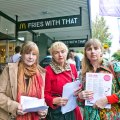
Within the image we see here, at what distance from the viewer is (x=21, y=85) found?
10.4 feet

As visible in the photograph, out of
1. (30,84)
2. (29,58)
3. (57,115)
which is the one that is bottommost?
(57,115)

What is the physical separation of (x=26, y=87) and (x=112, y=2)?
910cm

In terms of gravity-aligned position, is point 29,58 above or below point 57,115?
above

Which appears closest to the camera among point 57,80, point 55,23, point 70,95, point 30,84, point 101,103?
point 101,103

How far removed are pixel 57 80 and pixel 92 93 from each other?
674 mm

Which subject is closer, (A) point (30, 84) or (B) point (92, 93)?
(B) point (92, 93)

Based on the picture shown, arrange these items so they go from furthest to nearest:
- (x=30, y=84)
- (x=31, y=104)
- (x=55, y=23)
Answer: (x=55, y=23), (x=30, y=84), (x=31, y=104)

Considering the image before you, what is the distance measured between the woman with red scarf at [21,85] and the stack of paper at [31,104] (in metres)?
0.05

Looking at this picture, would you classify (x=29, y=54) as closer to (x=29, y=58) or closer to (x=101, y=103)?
(x=29, y=58)

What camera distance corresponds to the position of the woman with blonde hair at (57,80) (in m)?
3.55

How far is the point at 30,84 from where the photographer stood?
321 cm

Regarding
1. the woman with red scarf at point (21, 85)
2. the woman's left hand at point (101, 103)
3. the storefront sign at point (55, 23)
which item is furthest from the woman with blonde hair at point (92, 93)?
the storefront sign at point (55, 23)

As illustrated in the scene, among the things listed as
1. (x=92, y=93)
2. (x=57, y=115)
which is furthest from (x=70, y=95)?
(x=92, y=93)

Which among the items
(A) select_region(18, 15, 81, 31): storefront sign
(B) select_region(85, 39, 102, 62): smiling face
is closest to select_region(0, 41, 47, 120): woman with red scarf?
(B) select_region(85, 39, 102, 62): smiling face
